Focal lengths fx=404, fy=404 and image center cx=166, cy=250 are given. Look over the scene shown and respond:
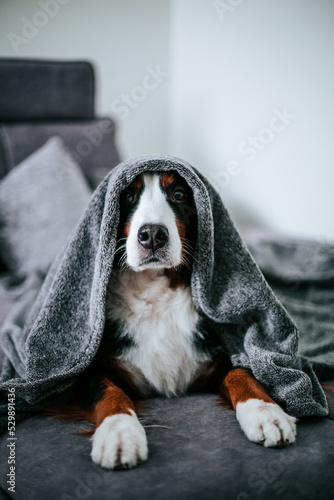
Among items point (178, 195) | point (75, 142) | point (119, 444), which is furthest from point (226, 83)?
point (119, 444)

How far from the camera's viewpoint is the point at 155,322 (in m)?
1.27

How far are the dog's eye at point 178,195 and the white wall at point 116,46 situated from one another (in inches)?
93.8

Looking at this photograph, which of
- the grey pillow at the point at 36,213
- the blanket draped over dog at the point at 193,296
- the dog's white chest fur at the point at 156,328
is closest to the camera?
the blanket draped over dog at the point at 193,296

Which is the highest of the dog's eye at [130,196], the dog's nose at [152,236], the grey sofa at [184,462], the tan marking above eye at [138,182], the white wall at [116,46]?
the white wall at [116,46]

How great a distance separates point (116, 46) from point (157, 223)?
9.79 feet

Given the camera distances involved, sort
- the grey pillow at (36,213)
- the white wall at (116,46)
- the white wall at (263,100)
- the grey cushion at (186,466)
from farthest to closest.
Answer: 1. the white wall at (116,46)
2. the white wall at (263,100)
3. the grey pillow at (36,213)
4. the grey cushion at (186,466)

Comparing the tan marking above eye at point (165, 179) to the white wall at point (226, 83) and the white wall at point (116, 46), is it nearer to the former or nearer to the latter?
the white wall at point (226, 83)

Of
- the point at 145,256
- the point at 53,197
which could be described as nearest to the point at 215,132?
the point at 53,197

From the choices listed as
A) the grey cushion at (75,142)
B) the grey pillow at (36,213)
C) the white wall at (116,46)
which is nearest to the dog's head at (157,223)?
the grey pillow at (36,213)

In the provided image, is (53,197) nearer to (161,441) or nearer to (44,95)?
(44,95)

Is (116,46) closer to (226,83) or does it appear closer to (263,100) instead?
(226,83)

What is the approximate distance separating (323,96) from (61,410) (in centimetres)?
213

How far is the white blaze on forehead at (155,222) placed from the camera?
115 centimetres

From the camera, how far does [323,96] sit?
2.30 metres
